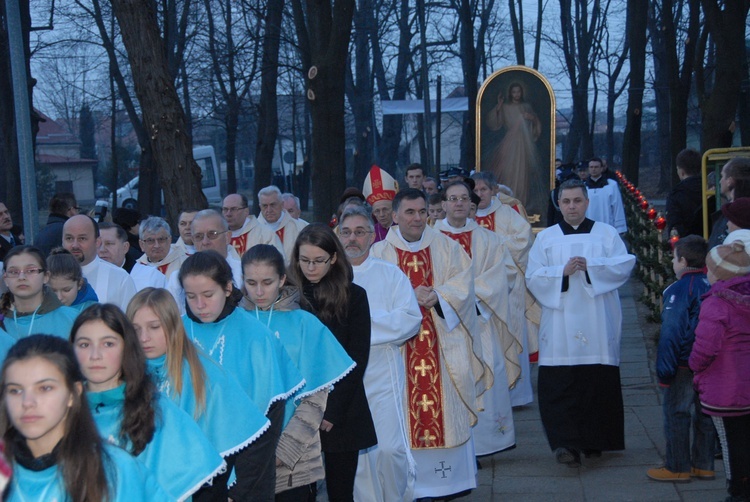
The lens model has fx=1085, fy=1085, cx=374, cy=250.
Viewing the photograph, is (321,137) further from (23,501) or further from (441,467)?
(23,501)

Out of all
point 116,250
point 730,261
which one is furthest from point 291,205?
point 730,261

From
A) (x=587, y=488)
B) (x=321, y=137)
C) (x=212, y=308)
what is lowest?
(x=587, y=488)

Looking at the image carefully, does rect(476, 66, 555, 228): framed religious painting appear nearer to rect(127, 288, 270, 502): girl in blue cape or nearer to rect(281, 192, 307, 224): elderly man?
rect(281, 192, 307, 224): elderly man

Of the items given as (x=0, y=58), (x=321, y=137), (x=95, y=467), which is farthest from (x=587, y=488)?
(x=0, y=58)

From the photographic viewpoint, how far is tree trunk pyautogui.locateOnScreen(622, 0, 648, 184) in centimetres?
2605

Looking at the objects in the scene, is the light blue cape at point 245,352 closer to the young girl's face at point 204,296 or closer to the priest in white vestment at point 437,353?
the young girl's face at point 204,296

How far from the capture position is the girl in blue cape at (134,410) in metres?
3.34

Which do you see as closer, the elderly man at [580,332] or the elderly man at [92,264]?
the elderly man at [92,264]

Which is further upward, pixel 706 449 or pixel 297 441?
pixel 297 441

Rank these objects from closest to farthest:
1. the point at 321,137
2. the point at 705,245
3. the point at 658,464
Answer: the point at 705,245 → the point at 658,464 → the point at 321,137

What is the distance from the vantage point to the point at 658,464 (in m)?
7.47

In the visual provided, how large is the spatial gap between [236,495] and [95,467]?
1.63m

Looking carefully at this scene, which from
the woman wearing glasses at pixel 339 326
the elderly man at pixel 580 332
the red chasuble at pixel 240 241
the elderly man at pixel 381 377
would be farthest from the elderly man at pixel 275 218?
the woman wearing glasses at pixel 339 326

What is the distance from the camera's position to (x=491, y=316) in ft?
26.9
